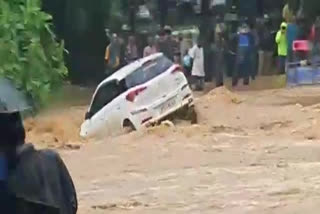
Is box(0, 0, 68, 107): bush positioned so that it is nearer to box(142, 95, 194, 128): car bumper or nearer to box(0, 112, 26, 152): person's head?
box(142, 95, 194, 128): car bumper

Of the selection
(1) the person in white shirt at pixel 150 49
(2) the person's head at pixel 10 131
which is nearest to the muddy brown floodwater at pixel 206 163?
(1) the person in white shirt at pixel 150 49

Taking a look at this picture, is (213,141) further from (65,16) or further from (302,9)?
(302,9)

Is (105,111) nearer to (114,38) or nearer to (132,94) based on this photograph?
(132,94)

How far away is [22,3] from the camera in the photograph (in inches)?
914

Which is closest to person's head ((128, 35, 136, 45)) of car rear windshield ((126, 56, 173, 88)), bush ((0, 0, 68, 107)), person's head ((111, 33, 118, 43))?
person's head ((111, 33, 118, 43))

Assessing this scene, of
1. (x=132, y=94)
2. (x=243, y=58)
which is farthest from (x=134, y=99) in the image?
(x=243, y=58)

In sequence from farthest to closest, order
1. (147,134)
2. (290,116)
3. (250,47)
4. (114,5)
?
(114,5) → (250,47) → (290,116) → (147,134)

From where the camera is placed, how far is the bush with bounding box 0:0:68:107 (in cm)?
2220

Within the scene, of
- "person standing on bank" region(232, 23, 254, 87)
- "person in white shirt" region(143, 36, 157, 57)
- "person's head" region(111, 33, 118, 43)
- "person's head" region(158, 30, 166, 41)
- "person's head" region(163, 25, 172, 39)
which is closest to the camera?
"person standing on bank" region(232, 23, 254, 87)

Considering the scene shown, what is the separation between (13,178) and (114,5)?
101 feet

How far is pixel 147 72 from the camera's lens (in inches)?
798

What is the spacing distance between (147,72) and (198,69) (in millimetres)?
11003

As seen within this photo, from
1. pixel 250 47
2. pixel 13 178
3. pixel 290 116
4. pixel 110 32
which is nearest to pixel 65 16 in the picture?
pixel 110 32

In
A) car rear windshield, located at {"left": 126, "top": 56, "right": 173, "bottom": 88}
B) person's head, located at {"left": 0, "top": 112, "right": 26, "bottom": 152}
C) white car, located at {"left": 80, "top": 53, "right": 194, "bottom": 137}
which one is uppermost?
person's head, located at {"left": 0, "top": 112, "right": 26, "bottom": 152}
